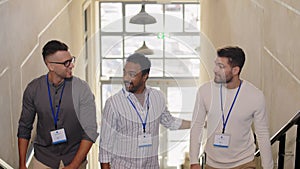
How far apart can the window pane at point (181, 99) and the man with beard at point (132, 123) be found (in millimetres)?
639

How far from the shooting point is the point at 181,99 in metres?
5.12

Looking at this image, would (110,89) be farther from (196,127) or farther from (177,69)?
(196,127)

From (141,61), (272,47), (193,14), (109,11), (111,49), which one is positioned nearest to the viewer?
(141,61)

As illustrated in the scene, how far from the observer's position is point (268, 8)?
6223 millimetres

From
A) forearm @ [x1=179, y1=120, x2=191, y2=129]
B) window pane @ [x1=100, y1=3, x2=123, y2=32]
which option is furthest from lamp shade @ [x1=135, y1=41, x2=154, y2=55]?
window pane @ [x1=100, y1=3, x2=123, y2=32]

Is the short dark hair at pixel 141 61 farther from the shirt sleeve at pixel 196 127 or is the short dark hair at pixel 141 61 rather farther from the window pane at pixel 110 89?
the window pane at pixel 110 89

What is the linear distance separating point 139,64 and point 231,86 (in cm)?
70

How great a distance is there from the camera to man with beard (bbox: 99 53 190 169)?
4.21 meters

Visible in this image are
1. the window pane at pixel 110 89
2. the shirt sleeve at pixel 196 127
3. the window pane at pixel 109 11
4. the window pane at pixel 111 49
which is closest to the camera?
the shirt sleeve at pixel 196 127

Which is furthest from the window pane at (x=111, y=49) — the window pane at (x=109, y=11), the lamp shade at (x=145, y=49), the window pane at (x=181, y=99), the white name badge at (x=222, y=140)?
the window pane at (x=109, y=11)

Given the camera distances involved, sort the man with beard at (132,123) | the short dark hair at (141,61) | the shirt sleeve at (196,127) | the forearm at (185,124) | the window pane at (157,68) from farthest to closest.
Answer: the window pane at (157,68), the forearm at (185,124), the shirt sleeve at (196,127), the man with beard at (132,123), the short dark hair at (141,61)

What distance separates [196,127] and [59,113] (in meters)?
0.96

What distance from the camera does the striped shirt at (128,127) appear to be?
166 inches

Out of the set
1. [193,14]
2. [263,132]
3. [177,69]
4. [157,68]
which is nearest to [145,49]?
[177,69]
